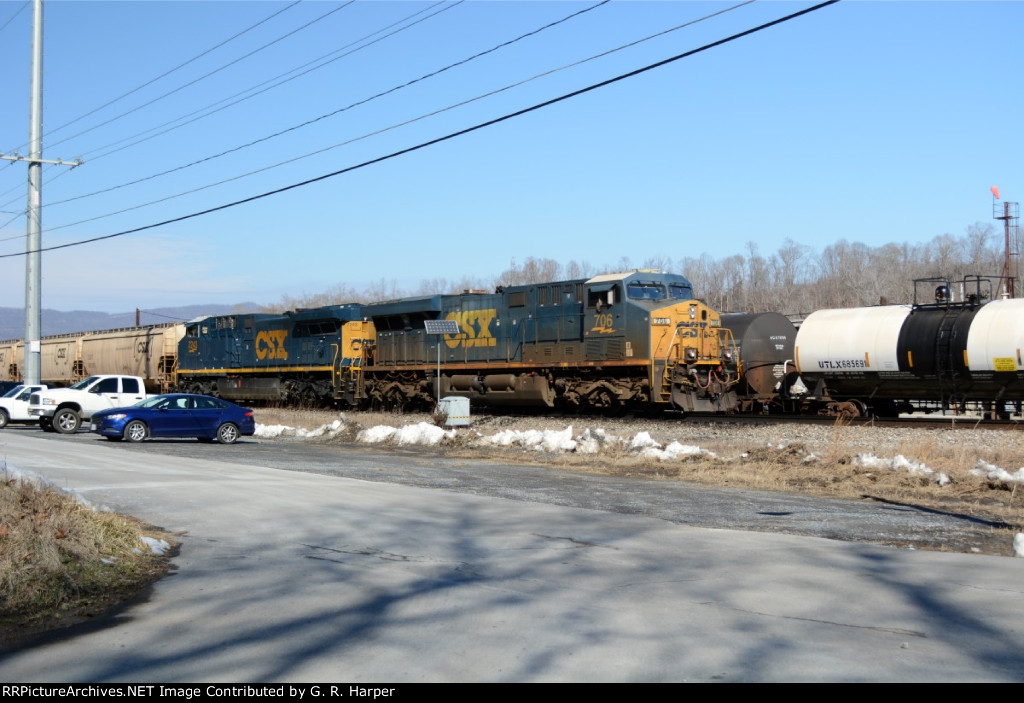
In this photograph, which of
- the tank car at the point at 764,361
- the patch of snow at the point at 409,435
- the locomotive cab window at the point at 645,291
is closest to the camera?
the patch of snow at the point at 409,435

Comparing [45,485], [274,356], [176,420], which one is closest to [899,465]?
[45,485]

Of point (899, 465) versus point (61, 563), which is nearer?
point (61, 563)

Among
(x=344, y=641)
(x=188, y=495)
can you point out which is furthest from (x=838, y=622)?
(x=188, y=495)

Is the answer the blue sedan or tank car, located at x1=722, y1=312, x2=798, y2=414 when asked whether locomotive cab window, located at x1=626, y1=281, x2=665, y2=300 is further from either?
the blue sedan

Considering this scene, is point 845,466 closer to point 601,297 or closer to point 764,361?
point 601,297

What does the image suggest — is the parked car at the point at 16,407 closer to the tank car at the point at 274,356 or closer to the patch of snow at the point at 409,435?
the tank car at the point at 274,356

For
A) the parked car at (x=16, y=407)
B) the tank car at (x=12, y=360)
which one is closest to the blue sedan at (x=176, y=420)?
the parked car at (x=16, y=407)

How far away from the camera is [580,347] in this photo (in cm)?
2581

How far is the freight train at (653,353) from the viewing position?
22.2 metres

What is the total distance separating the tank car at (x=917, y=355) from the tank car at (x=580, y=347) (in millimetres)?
2544

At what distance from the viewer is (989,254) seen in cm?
10144

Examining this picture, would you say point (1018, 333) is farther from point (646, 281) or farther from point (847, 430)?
point (646, 281)

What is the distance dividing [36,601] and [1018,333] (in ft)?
67.4

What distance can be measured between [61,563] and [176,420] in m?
16.9
